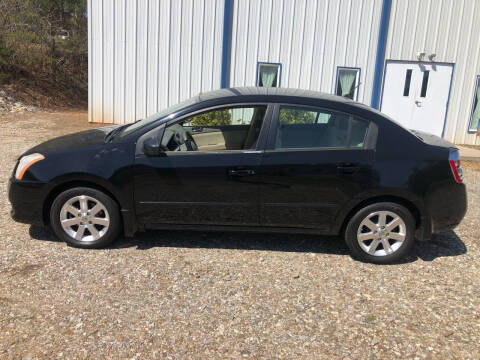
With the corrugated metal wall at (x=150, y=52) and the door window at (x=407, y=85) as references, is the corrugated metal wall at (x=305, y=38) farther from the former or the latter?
the door window at (x=407, y=85)

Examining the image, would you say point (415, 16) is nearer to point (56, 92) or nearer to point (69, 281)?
point (69, 281)

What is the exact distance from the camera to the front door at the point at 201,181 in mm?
3914

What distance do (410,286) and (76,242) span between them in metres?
3.25

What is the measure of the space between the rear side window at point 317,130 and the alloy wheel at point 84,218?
1.87m

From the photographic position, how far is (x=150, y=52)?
1152 cm

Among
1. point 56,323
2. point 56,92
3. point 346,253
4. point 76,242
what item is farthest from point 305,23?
point 56,92

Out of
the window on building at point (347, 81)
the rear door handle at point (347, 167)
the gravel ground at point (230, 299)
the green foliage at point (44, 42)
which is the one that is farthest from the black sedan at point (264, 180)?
the green foliage at point (44, 42)

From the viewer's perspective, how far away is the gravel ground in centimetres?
281

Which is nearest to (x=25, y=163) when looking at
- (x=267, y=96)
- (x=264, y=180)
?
(x=264, y=180)

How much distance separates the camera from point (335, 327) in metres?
3.07

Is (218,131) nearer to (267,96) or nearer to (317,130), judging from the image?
(267,96)

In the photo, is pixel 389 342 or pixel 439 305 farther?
pixel 439 305

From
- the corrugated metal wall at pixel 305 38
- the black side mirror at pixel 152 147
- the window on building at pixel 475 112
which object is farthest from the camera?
the window on building at pixel 475 112

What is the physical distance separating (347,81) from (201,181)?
29.7ft
